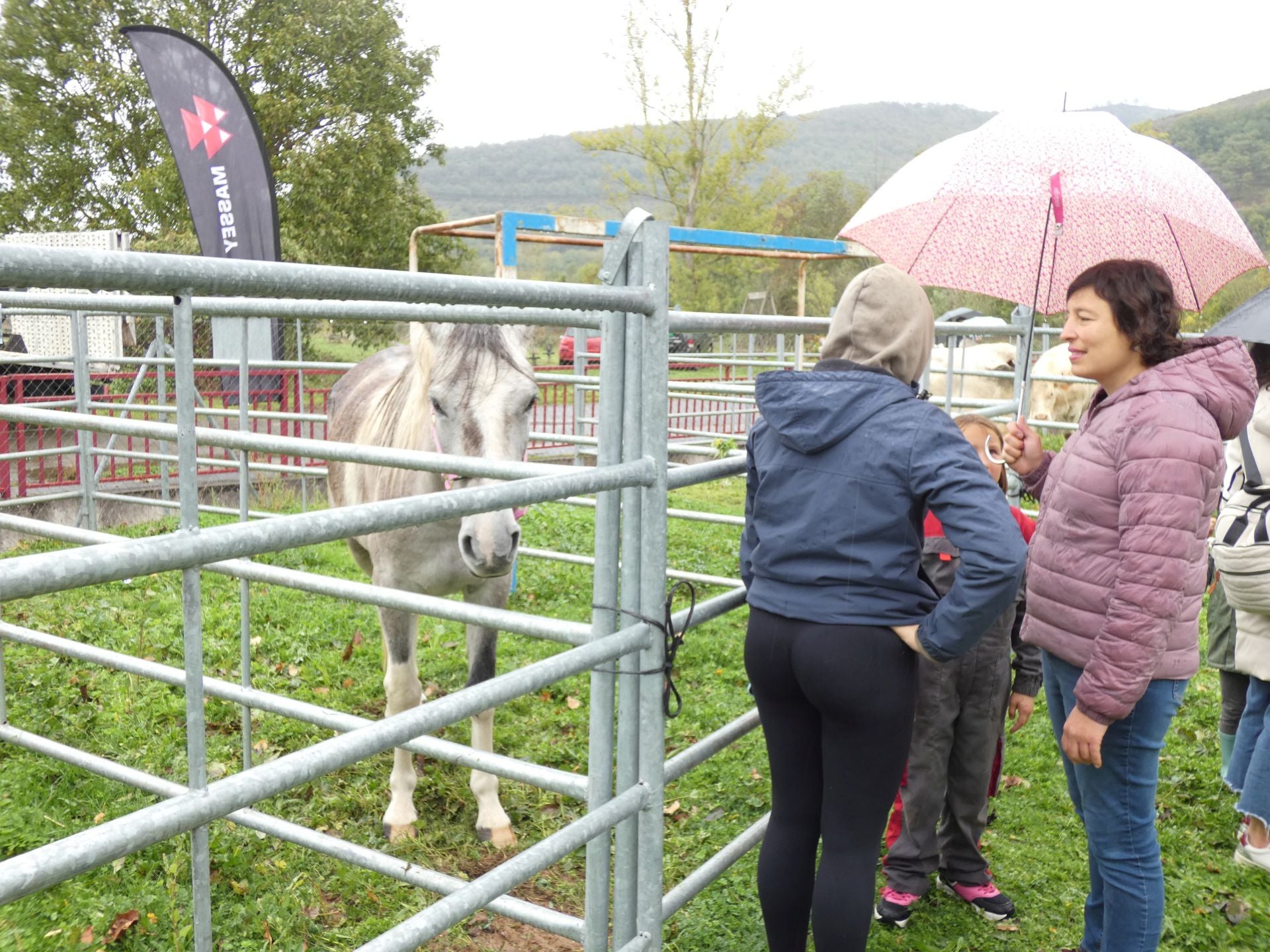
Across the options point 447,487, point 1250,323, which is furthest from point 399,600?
point 1250,323

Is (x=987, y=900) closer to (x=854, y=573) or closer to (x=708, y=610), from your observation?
(x=708, y=610)

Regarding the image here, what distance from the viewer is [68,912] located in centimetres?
273

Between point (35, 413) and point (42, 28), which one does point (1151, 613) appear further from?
point (42, 28)

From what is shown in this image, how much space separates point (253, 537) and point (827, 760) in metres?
1.36

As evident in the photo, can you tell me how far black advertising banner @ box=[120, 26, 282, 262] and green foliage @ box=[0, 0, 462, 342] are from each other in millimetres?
14558

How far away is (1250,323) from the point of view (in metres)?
2.80

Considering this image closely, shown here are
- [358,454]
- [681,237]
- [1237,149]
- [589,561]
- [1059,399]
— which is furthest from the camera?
[1237,149]

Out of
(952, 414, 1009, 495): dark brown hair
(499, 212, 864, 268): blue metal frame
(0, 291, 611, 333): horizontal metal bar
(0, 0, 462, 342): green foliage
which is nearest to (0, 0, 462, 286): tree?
(0, 0, 462, 342): green foliage

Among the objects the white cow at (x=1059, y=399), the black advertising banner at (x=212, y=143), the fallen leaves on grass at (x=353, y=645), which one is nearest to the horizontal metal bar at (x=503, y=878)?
the fallen leaves on grass at (x=353, y=645)

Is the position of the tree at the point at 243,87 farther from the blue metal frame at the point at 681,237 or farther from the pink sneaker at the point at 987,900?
the pink sneaker at the point at 987,900

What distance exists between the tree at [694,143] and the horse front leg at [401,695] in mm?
21785

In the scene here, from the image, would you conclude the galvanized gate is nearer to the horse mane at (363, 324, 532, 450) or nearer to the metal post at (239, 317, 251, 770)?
the metal post at (239, 317, 251, 770)

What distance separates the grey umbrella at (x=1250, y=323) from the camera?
2703 millimetres

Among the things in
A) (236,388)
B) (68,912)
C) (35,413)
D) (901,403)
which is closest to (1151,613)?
(901,403)
